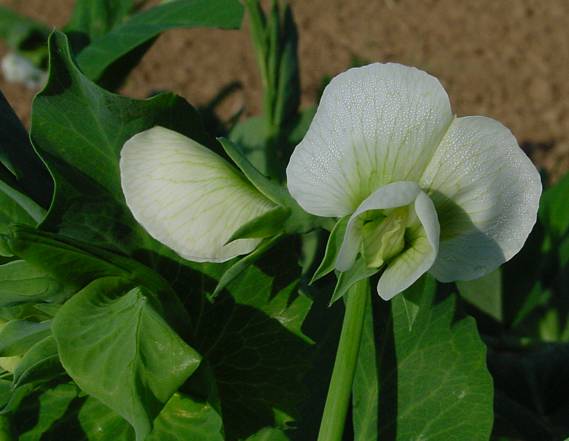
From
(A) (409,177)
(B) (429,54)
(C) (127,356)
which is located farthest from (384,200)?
(B) (429,54)

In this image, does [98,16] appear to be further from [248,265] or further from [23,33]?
[248,265]

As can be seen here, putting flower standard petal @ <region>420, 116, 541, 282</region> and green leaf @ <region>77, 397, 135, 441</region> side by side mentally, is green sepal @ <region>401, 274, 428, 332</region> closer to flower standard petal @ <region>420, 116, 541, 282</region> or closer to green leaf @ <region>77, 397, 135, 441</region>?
flower standard petal @ <region>420, 116, 541, 282</region>

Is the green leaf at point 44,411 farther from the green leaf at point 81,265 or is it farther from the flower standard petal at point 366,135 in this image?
the flower standard petal at point 366,135

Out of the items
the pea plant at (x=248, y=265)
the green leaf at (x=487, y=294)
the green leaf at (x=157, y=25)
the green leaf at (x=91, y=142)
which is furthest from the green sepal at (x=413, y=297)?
the green leaf at (x=487, y=294)

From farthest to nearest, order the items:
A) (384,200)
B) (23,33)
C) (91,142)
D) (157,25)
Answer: (23,33) < (157,25) < (91,142) < (384,200)

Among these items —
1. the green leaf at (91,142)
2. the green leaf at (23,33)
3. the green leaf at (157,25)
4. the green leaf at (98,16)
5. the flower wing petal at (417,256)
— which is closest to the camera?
the flower wing petal at (417,256)

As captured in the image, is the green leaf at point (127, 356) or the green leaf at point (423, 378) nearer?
the green leaf at point (127, 356)

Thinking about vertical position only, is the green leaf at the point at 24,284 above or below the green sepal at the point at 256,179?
below

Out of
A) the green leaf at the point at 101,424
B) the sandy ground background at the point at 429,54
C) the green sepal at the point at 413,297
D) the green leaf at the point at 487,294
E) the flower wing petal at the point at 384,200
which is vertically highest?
the flower wing petal at the point at 384,200
